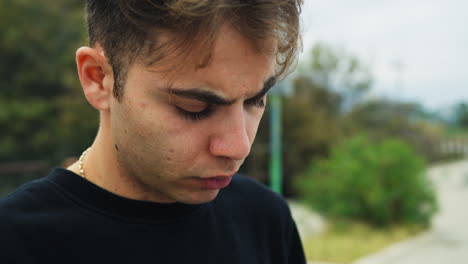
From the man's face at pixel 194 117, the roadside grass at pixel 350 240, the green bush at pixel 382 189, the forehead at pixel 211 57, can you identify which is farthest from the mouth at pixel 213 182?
the green bush at pixel 382 189

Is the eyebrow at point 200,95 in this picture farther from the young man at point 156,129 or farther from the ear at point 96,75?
the ear at point 96,75

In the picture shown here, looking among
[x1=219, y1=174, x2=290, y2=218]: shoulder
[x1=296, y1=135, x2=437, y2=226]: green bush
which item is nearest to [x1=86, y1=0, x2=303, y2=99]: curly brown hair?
[x1=219, y1=174, x2=290, y2=218]: shoulder

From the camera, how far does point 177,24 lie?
1.23 m

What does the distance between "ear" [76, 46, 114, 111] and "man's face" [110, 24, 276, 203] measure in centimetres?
5

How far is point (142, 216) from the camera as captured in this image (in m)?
1.42

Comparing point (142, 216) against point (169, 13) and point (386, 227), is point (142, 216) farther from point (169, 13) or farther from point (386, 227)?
point (386, 227)

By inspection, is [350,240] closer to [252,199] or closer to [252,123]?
[252,199]

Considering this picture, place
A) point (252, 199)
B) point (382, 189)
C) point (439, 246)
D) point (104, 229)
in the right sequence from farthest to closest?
point (382, 189), point (439, 246), point (252, 199), point (104, 229)

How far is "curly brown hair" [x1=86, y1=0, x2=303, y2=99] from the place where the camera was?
1.21 m

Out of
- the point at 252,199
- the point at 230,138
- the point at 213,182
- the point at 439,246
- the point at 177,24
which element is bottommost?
the point at 439,246

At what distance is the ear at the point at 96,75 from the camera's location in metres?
1.36

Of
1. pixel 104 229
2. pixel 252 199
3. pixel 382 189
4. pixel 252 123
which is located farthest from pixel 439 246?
pixel 104 229

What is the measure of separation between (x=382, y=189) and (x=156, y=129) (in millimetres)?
7273

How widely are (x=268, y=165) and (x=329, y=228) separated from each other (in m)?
4.92
